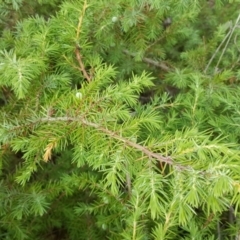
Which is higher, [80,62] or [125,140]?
[80,62]

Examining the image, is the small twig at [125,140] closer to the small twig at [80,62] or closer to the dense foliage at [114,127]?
the dense foliage at [114,127]

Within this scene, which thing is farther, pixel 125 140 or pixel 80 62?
pixel 80 62

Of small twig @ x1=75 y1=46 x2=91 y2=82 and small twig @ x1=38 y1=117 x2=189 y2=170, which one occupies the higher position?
small twig @ x1=75 y1=46 x2=91 y2=82

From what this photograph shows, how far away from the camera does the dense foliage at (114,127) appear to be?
3.15ft

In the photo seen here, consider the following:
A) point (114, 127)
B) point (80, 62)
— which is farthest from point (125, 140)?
point (80, 62)

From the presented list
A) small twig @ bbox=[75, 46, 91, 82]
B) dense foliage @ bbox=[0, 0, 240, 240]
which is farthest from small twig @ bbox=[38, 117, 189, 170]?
small twig @ bbox=[75, 46, 91, 82]

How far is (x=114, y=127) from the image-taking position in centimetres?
106

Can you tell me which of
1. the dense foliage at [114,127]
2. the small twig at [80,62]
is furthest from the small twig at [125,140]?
the small twig at [80,62]

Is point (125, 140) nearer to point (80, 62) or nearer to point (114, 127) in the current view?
point (114, 127)

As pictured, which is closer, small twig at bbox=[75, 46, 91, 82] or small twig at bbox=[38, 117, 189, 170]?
small twig at bbox=[38, 117, 189, 170]

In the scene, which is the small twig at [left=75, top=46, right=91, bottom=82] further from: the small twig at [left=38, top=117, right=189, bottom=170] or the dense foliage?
the small twig at [left=38, top=117, right=189, bottom=170]

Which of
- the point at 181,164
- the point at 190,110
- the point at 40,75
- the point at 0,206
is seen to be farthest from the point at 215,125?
the point at 0,206

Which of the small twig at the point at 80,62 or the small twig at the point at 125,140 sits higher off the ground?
the small twig at the point at 80,62

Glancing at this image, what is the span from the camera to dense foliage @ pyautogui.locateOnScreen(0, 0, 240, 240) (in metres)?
0.96
